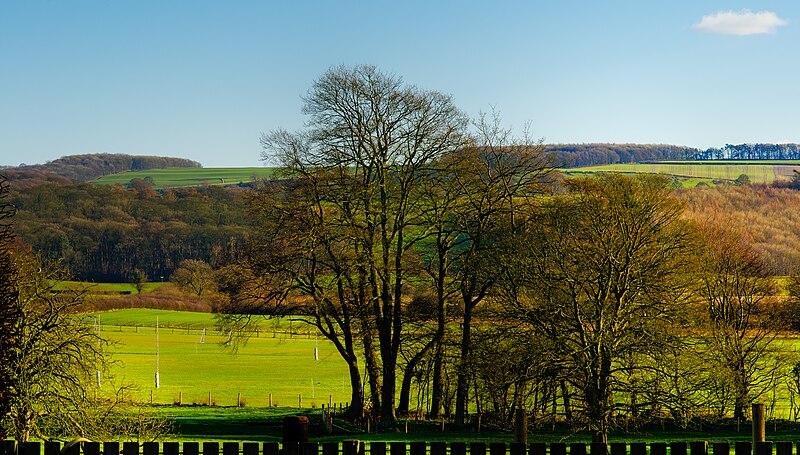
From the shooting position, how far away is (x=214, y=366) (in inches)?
3081

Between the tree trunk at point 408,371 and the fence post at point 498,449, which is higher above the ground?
the fence post at point 498,449

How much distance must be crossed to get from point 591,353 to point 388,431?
16.2 m

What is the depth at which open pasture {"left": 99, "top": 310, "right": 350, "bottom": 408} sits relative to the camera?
188ft

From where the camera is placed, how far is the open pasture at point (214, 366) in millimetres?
57219

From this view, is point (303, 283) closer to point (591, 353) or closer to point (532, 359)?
point (532, 359)

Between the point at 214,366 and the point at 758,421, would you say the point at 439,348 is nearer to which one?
the point at 758,421

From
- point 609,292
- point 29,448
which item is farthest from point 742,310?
point 29,448

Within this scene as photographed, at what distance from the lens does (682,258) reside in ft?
78.9

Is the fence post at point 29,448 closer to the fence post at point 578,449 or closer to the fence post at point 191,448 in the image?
the fence post at point 191,448

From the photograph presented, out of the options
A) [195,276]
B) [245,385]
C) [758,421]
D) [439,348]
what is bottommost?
[245,385]

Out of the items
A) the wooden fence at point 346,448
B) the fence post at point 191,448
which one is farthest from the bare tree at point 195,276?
the fence post at point 191,448

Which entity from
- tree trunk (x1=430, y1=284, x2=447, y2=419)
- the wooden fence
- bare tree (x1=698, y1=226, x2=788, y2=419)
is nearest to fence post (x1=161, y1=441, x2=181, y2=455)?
the wooden fence

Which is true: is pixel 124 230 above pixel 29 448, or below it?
above

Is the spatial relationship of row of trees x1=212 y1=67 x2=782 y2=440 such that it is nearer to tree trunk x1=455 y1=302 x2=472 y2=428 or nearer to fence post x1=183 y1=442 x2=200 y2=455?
tree trunk x1=455 y1=302 x2=472 y2=428
